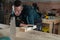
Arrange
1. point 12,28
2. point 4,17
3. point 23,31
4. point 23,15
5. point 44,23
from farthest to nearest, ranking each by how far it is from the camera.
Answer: point 4,17 < point 44,23 < point 23,15 < point 23,31 < point 12,28

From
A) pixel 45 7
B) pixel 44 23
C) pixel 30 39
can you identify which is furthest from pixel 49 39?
pixel 45 7

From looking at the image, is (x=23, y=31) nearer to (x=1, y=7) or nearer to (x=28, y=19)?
(x=28, y=19)

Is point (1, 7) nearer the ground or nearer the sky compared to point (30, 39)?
nearer the sky

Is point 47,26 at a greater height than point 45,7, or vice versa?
point 45,7

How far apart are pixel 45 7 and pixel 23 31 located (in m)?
3.17

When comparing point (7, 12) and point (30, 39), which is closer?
point (30, 39)

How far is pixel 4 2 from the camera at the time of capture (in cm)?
468

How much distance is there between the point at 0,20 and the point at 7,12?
1.25 feet

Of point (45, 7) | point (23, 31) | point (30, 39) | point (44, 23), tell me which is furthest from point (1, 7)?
point (30, 39)

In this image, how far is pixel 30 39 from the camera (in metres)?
1.22

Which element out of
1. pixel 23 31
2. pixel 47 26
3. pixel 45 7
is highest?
pixel 45 7

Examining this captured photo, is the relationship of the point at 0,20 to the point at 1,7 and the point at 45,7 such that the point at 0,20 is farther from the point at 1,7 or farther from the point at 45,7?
the point at 45,7

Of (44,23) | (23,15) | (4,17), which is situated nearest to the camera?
(23,15)

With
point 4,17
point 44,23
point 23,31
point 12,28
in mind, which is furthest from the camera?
point 4,17
